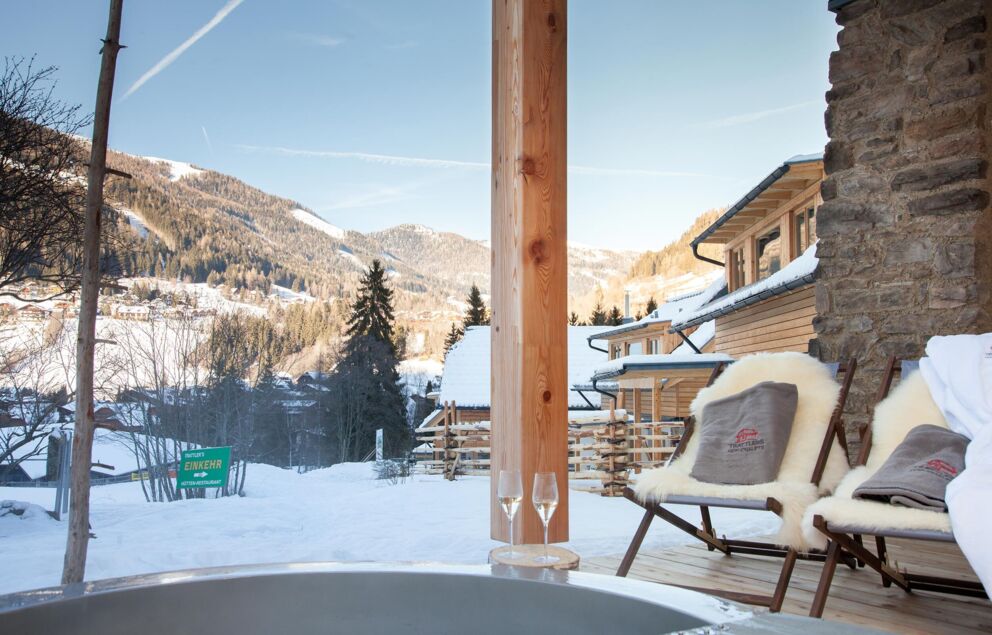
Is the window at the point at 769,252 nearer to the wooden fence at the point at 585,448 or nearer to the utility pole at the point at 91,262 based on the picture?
the wooden fence at the point at 585,448

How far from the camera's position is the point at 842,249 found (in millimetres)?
3615

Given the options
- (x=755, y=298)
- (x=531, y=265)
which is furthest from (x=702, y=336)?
(x=531, y=265)

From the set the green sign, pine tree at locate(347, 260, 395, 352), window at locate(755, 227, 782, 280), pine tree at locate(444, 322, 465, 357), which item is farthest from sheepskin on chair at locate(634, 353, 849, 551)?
window at locate(755, 227, 782, 280)

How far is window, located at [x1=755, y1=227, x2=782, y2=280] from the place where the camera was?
832 centimetres

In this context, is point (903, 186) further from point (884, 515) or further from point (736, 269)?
point (736, 269)

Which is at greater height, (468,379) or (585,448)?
(468,379)

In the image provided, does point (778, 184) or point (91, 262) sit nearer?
point (91, 262)

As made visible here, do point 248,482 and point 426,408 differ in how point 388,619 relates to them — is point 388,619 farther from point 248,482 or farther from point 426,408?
point 426,408

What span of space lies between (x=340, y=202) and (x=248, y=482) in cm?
385

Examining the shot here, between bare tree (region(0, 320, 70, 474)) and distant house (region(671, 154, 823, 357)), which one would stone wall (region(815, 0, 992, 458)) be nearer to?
distant house (region(671, 154, 823, 357))

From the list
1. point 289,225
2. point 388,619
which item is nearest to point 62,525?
point 289,225

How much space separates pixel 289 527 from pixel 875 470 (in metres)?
4.78

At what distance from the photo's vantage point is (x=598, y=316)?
11328mm

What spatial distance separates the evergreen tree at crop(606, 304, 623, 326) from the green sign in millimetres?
6896
